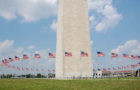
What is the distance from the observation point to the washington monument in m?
56.3

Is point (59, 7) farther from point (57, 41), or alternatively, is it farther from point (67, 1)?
point (57, 41)

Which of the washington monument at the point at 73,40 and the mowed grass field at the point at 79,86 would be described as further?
the washington monument at the point at 73,40

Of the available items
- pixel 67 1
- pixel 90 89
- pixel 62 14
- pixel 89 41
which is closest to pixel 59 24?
pixel 62 14

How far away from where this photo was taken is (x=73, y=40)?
58.6m

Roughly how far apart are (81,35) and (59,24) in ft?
28.8

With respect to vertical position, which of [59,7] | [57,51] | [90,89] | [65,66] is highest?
[59,7]

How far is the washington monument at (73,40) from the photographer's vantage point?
185ft

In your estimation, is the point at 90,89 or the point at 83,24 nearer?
the point at 90,89

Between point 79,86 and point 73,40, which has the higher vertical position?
point 73,40

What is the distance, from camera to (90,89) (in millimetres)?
25234

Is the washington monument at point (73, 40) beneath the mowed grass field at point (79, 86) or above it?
above

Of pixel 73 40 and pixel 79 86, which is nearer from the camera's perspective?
pixel 79 86

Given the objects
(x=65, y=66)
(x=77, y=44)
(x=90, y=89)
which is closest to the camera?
(x=90, y=89)

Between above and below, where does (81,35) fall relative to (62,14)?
below
